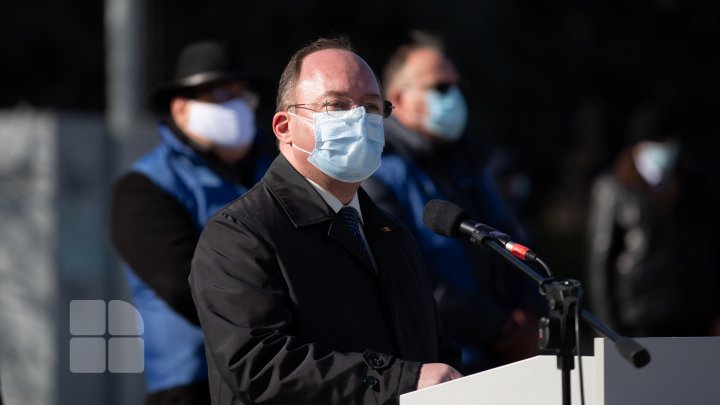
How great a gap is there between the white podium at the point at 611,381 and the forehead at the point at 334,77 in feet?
3.13

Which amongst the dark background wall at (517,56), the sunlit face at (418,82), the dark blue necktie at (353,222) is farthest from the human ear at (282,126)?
the dark background wall at (517,56)

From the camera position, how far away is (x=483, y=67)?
21438mm

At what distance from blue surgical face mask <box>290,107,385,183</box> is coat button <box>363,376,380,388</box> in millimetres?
671

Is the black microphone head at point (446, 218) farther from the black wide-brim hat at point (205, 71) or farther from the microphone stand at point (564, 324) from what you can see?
the black wide-brim hat at point (205, 71)

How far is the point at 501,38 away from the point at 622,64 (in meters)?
1.86

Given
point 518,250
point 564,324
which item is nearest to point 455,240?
point 518,250

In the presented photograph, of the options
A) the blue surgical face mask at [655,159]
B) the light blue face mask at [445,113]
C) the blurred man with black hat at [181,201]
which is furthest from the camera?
the blue surgical face mask at [655,159]

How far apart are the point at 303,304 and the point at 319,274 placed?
110 mm

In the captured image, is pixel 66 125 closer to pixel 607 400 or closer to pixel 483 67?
pixel 607 400

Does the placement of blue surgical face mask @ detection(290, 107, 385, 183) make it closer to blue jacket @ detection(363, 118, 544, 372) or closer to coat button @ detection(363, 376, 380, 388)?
coat button @ detection(363, 376, 380, 388)

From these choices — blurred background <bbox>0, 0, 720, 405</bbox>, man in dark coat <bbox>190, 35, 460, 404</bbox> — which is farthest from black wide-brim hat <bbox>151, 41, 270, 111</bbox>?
man in dark coat <bbox>190, 35, 460, 404</bbox>

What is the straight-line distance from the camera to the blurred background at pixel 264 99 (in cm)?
1019

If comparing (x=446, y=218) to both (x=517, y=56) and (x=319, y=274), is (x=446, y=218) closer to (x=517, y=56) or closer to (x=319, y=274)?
(x=319, y=274)

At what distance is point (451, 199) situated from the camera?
6.22 m
